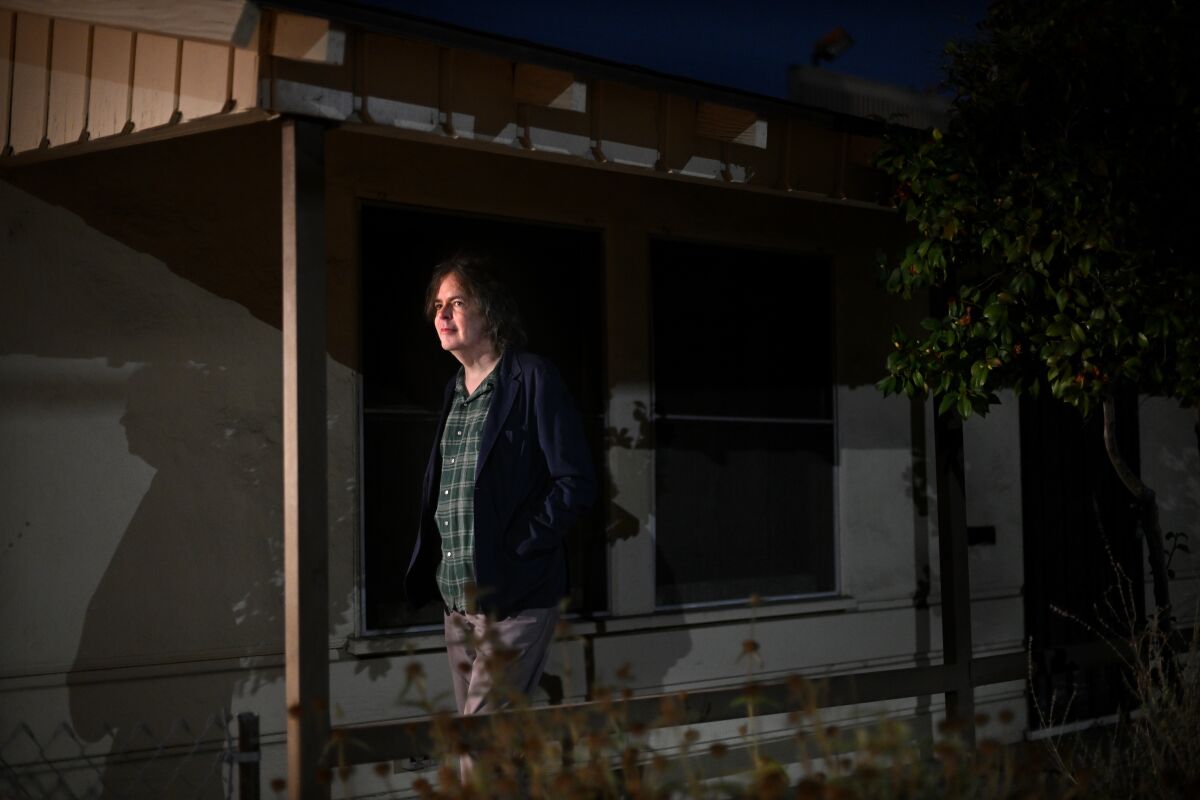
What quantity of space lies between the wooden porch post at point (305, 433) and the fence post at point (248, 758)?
0.28 m

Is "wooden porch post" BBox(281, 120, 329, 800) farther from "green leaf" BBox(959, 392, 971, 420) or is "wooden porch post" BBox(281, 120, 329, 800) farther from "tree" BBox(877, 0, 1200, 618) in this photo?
"green leaf" BBox(959, 392, 971, 420)

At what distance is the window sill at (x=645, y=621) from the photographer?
16.7 ft

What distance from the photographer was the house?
3922 mm

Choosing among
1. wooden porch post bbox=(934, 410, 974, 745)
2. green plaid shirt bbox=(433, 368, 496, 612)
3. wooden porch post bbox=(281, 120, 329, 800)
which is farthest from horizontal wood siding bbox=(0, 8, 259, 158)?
wooden porch post bbox=(934, 410, 974, 745)

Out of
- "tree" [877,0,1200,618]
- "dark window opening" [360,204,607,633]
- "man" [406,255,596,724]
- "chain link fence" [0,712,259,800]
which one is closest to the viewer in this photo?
"man" [406,255,596,724]

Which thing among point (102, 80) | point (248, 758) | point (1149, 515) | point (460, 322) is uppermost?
point (102, 80)

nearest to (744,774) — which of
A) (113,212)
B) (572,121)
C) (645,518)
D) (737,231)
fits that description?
(645,518)

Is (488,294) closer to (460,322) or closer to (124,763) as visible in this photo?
(460,322)

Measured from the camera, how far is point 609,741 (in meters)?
3.11

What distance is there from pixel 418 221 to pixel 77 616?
214 centimetres

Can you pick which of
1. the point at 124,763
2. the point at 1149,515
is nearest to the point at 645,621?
the point at 124,763

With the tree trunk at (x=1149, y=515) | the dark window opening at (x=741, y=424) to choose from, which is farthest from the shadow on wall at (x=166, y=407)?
the tree trunk at (x=1149, y=515)

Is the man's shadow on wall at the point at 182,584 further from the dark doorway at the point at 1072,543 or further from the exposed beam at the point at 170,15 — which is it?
the dark doorway at the point at 1072,543

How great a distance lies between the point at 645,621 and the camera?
19.1 ft
